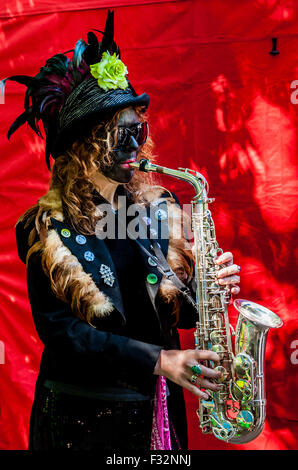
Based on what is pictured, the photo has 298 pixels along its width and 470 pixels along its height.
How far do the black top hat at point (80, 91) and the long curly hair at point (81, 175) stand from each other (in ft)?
0.16

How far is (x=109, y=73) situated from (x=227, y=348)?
143 cm

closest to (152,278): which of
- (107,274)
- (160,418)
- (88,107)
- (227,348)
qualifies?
(107,274)

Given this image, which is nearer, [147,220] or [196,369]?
[196,369]

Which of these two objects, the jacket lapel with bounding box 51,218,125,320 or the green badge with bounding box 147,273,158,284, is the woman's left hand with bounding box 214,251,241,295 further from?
the jacket lapel with bounding box 51,218,125,320

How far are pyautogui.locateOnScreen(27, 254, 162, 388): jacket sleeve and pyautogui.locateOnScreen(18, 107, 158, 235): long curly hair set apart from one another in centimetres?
27

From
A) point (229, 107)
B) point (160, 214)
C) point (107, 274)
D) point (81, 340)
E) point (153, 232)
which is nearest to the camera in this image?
point (81, 340)

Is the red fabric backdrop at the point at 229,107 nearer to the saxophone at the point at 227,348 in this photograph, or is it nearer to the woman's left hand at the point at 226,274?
the saxophone at the point at 227,348

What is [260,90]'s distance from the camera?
12.3 feet

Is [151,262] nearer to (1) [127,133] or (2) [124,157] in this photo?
(2) [124,157]

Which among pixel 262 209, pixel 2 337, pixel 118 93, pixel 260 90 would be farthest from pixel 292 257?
pixel 2 337

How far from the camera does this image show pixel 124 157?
101 inches

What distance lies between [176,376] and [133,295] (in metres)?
0.42

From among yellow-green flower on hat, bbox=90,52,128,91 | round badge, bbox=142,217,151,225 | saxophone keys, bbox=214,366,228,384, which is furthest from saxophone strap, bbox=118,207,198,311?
yellow-green flower on hat, bbox=90,52,128,91

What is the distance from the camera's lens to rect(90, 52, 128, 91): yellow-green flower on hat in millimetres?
2516
